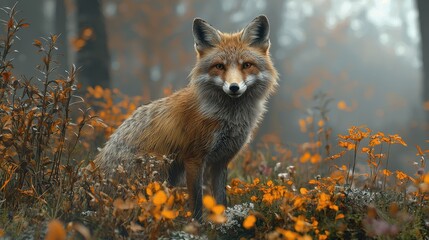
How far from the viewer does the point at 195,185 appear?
18.0 feet

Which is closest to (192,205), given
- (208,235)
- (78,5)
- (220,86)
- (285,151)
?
(208,235)

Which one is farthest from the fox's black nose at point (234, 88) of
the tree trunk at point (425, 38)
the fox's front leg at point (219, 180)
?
the tree trunk at point (425, 38)

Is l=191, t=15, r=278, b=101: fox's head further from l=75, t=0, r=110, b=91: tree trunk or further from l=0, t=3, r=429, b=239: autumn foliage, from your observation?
l=75, t=0, r=110, b=91: tree trunk

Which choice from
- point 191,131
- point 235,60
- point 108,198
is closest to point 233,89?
point 235,60

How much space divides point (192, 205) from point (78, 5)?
8399 millimetres

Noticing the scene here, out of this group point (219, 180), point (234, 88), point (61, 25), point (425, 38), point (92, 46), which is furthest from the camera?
point (61, 25)

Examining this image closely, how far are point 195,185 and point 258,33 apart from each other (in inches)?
76.1

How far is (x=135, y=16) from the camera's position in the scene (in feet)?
100

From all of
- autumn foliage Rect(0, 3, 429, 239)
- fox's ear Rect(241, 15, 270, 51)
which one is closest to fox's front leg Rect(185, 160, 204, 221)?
autumn foliage Rect(0, 3, 429, 239)

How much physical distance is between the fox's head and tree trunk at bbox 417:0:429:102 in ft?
39.4

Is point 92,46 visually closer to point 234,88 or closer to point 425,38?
point 234,88

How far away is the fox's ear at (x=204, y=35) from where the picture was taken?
5851mm

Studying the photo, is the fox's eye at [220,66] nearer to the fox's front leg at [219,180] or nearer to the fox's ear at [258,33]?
the fox's ear at [258,33]

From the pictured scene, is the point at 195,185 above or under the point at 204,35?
under
